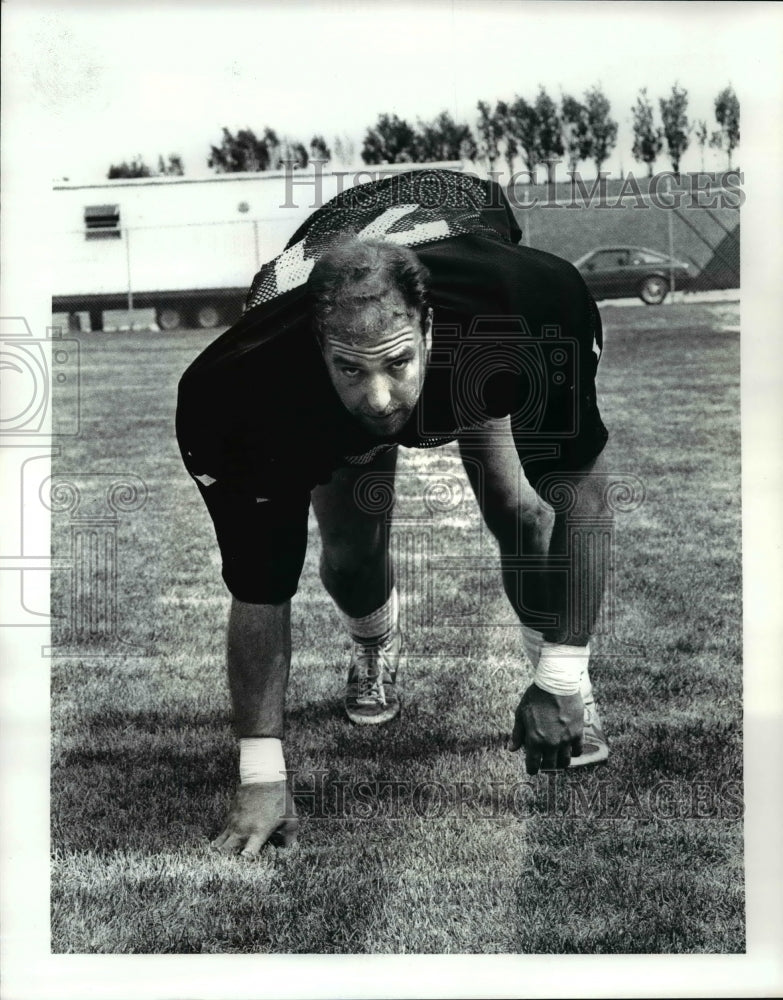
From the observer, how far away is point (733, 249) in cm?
329

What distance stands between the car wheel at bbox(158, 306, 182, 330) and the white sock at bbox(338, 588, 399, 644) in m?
1.00

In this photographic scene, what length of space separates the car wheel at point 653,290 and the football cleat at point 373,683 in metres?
1.25

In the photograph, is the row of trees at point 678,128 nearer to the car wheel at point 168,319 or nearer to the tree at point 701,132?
the tree at point 701,132

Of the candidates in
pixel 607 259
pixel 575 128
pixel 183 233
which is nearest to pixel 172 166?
pixel 183 233

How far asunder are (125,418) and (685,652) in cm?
171

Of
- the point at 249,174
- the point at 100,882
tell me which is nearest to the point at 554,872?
the point at 100,882

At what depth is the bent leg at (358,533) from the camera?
3439 mm

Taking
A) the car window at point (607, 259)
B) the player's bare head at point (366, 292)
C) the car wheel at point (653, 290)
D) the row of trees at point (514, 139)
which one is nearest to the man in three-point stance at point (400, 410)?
the player's bare head at point (366, 292)

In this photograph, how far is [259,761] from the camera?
124 inches

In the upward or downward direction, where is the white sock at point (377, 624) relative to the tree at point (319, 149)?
downward

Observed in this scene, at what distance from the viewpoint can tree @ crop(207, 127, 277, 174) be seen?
3.26m

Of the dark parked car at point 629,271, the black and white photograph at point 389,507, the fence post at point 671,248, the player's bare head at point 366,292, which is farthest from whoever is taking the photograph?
the dark parked car at point 629,271

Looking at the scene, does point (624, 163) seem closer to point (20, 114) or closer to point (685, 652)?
point (685, 652)

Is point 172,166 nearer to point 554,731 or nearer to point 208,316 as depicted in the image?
point 208,316
